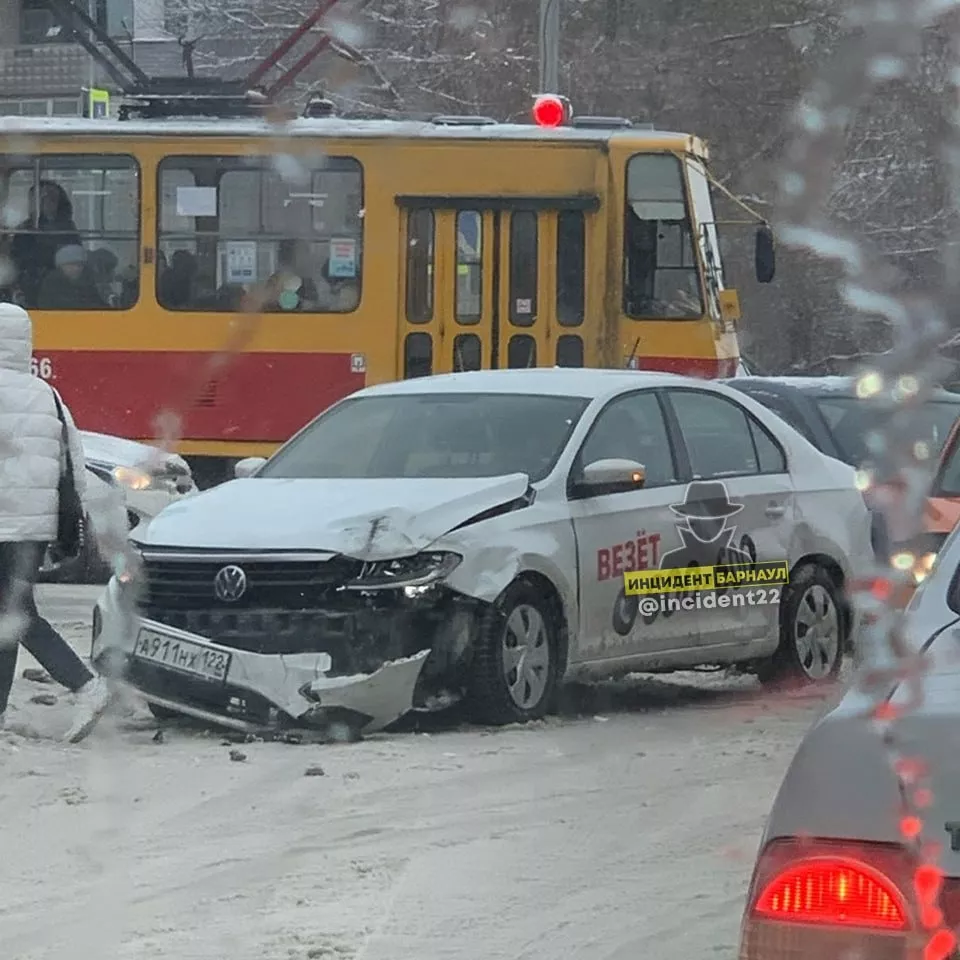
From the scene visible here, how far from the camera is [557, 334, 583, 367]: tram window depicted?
17312 millimetres

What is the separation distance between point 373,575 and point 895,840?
5777 millimetres

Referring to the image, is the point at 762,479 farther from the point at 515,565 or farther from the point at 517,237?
the point at 517,237

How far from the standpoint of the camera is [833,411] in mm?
13367

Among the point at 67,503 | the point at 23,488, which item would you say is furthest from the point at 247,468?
the point at 23,488

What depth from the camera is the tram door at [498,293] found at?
17.3 meters

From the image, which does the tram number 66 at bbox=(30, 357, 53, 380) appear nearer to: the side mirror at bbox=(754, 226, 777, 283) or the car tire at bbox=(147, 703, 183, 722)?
the side mirror at bbox=(754, 226, 777, 283)

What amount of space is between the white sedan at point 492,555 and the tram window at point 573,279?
640 centimetres

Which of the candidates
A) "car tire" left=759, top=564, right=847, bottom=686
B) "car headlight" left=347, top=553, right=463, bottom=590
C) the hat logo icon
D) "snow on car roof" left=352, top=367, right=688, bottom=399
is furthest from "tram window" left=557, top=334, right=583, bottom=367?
"car headlight" left=347, top=553, right=463, bottom=590

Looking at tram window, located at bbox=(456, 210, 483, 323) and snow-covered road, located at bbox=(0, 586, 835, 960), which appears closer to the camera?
snow-covered road, located at bbox=(0, 586, 835, 960)

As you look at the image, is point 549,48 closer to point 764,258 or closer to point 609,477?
point 764,258

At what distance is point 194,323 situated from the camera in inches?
695

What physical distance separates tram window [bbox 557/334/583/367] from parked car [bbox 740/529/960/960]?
46.7 feet

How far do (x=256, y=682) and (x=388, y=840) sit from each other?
1694 millimetres

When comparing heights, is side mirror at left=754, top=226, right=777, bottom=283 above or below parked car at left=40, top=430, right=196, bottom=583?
above
